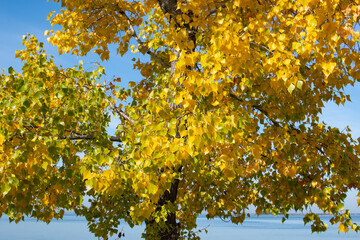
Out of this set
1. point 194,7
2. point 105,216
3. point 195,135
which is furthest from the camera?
point 105,216

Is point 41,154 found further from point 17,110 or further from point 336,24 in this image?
point 336,24

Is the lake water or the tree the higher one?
the lake water

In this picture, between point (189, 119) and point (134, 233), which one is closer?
point (189, 119)

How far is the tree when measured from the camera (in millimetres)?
4023

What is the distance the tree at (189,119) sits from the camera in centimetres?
402

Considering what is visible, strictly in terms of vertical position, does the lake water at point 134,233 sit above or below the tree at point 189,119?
above

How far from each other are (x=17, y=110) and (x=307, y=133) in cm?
511

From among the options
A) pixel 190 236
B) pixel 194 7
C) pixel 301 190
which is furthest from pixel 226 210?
pixel 194 7

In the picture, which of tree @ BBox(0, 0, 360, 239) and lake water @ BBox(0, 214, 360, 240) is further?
lake water @ BBox(0, 214, 360, 240)

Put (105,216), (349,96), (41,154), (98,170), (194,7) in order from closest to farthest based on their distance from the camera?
(98,170), (41,154), (194,7), (349,96), (105,216)

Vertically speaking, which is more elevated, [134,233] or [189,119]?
[134,233]

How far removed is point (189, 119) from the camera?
379cm

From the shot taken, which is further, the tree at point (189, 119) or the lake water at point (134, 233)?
the lake water at point (134, 233)

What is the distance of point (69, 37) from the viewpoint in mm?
8078
